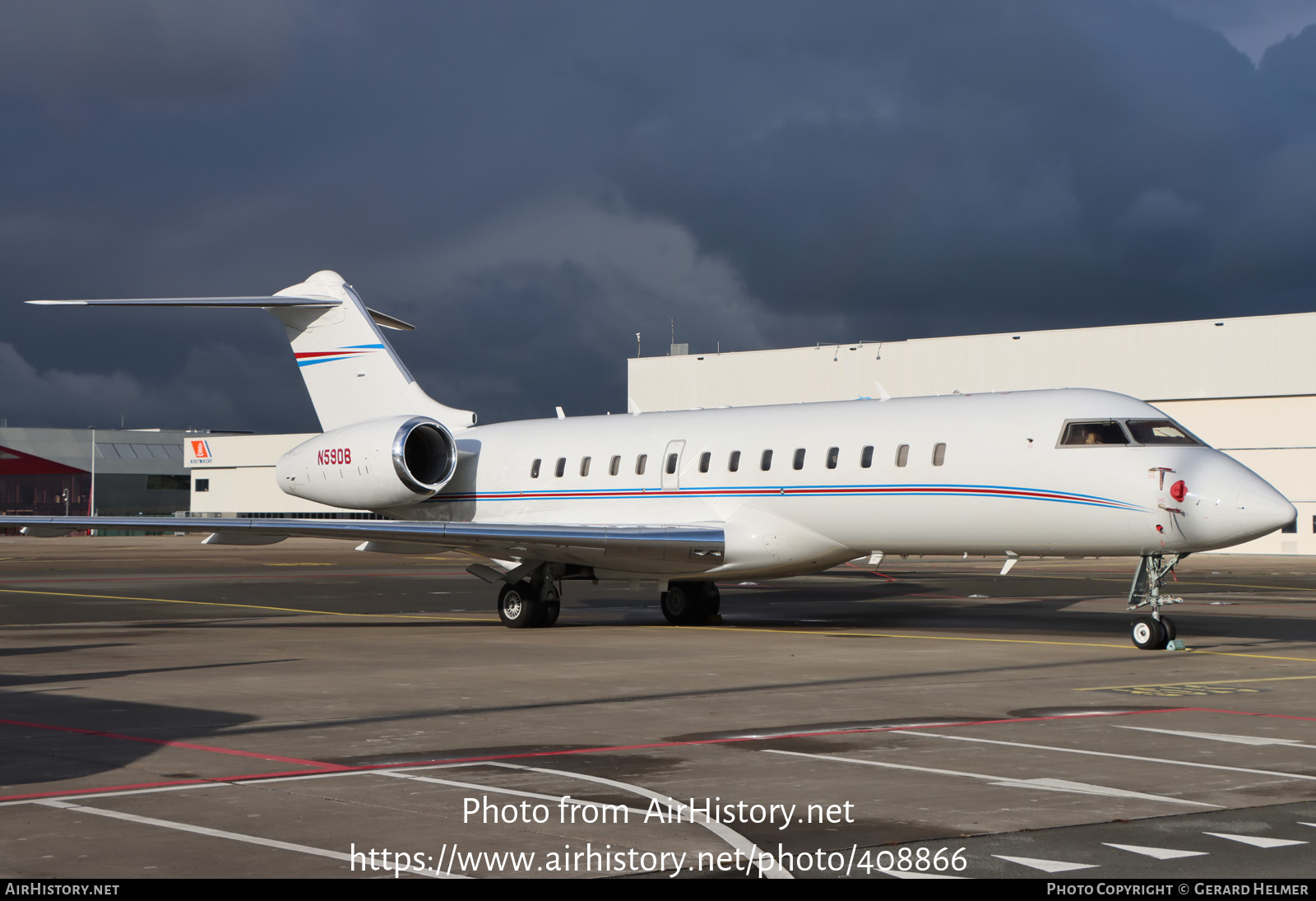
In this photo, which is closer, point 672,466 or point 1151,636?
point 1151,636

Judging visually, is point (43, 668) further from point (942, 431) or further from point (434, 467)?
point (942, 431)

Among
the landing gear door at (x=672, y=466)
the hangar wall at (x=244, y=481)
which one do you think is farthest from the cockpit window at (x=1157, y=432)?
the hangar wall at (x=244, y=481)

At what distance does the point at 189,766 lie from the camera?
9672mm

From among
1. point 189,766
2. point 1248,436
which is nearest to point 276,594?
point 189,766

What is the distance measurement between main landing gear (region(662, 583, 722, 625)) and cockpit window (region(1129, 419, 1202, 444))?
27.9 ft

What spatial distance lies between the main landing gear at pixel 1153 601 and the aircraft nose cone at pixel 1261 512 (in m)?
0.97

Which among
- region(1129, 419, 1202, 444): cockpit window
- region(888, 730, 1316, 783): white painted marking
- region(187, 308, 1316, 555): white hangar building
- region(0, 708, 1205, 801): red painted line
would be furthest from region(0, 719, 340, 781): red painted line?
region(187, 308, 1316, 555): white hangar building

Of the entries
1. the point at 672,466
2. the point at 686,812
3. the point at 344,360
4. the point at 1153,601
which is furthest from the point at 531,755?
the point at 344,360

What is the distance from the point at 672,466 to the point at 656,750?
14.0 metres

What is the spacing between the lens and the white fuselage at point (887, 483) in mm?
18453

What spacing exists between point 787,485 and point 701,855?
1543cm

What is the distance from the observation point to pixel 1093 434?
19.4m

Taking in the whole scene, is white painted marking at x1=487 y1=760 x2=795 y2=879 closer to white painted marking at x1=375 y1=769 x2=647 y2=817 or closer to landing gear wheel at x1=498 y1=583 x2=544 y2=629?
white painted marking at x1=375 y1=769 x2=647 y2=817

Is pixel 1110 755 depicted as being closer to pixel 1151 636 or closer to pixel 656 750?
pixel 656 750
